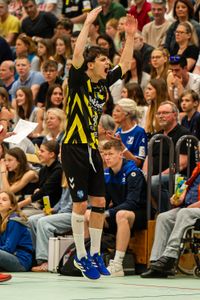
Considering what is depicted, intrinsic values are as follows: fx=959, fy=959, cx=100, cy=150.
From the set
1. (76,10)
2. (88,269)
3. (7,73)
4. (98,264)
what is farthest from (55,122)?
(76,10)

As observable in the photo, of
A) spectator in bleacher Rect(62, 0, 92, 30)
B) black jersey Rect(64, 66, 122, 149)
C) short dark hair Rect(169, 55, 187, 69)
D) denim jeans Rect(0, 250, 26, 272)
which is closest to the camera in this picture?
black jersey Rect(64, 66, 122, 149)

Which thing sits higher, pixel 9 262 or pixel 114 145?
pixel 114 145

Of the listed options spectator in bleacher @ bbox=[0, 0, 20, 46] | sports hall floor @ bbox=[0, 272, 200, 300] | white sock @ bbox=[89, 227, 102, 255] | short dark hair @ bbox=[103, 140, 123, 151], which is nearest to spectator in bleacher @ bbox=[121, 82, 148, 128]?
short dark hair @ bbox=[103, 140, 123, 151]

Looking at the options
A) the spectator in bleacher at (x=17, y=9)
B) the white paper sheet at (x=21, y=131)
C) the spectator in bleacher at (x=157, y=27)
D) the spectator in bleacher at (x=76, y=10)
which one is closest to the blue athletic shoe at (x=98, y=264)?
the white paper sheet at (x=21, y=131)

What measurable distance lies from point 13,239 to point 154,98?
10.1 feet

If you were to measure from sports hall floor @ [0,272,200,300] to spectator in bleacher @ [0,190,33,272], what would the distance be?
0.52m

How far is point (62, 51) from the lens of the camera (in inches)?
677

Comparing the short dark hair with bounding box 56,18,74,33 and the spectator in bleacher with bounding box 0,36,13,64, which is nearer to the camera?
the short dark hair with bounding box 56,18,74,33

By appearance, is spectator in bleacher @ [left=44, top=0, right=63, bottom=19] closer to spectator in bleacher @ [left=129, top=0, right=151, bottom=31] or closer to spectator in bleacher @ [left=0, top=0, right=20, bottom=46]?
spectator in bleacher @ [left=0, top=0, right=20, bottom=46]

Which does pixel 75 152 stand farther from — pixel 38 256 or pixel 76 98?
pixel 38 256

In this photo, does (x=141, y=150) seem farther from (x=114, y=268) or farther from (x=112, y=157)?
(x=114, y=268)

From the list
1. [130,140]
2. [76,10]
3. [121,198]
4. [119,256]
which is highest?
[76,10]

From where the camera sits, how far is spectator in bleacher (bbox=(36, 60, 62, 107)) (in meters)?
16.2

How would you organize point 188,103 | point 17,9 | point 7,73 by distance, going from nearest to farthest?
point 188,103
point 7,73
point 17,9
